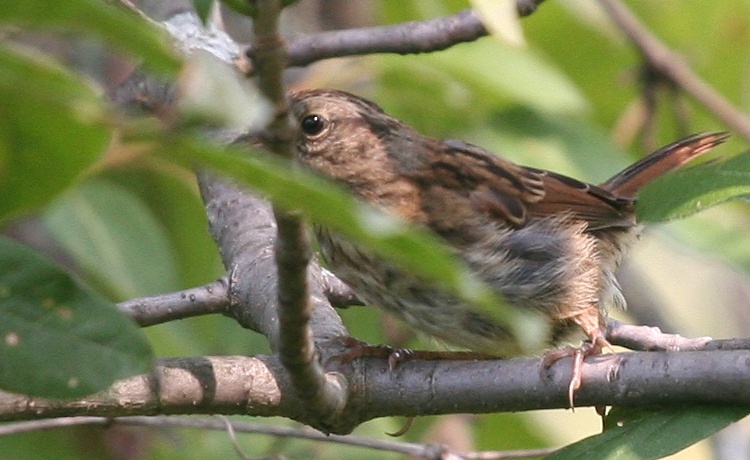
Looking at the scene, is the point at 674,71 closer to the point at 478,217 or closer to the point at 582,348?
the point at 478,217

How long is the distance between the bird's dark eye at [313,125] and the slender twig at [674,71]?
3.77 ft

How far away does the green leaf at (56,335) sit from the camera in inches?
40.4

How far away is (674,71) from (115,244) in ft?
5.60

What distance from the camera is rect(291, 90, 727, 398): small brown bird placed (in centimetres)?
231

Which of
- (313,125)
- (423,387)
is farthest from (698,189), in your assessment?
(313,125)

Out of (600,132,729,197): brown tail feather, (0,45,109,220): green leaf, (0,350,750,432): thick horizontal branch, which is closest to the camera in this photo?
(0,45,109,220): green leaf

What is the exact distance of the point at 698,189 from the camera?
149cm

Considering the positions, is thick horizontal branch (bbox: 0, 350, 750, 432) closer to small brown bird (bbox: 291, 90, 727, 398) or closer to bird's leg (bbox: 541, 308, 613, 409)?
bird's leg (bbox: 541, 308, 613, 409)

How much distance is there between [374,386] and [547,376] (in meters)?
0.28

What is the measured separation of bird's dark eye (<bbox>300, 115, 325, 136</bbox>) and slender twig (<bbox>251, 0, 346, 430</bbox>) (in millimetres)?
949

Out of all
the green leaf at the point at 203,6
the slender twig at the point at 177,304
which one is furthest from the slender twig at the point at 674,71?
the green leaf at the point at 203,6

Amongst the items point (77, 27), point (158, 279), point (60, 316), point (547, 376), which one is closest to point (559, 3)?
point (158, 279)

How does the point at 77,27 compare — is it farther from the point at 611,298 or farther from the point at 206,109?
the point at 611,298

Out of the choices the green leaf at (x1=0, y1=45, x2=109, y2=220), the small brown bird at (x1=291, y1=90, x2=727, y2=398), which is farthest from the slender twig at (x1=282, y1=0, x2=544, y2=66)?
the green leaf at (x1=0, y1=45, x2=109, y2=220)
